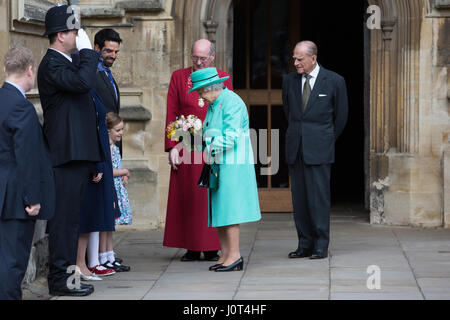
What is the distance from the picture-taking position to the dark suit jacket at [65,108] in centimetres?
640

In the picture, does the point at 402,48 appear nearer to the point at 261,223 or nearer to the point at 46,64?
the point at 261,223

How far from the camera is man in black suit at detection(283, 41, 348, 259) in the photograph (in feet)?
27.1

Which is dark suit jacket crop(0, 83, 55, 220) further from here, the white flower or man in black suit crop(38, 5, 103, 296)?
the white flower

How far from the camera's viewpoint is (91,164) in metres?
6.64

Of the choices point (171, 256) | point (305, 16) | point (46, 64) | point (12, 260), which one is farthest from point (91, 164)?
point (305, 16)

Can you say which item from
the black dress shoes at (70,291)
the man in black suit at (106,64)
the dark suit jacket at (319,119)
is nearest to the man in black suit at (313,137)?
the dark suit jacket at (319,119)

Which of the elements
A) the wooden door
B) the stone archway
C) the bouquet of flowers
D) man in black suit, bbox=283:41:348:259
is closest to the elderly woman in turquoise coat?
the bouquet of flowers

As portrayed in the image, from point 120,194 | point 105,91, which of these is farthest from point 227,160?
point 105,91

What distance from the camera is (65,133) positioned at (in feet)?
21.1

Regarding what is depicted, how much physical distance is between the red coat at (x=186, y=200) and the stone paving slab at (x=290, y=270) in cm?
21

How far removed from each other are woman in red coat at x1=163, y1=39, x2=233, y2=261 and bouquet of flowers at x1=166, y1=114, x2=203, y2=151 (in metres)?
0.34

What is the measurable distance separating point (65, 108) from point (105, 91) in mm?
1130

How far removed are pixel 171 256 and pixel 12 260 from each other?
297 cm

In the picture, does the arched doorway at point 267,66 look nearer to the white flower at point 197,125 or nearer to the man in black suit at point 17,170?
the white flower at point 197,125
